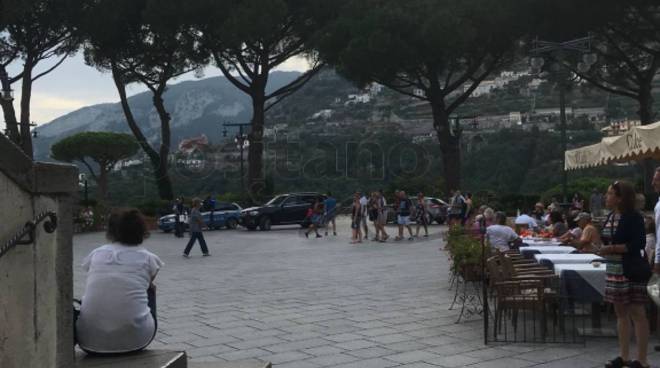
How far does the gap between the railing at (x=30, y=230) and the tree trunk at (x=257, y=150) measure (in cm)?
2960

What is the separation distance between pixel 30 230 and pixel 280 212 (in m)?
24.0

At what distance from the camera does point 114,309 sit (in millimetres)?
4066

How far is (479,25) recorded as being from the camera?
95.2 ft

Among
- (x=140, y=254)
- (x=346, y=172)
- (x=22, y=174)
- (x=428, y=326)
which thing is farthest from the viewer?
(x=346, y=172)

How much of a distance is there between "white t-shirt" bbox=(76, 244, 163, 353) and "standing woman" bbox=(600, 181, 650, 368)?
10.4ft

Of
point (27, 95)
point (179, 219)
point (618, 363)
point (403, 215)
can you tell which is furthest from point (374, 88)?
point (618, 363)

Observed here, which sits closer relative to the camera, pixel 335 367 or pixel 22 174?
pixel 22 174

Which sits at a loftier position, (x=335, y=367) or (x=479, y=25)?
(x=479, y=25)

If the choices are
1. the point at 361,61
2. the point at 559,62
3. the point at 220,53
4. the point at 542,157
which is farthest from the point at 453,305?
the point at 542,157

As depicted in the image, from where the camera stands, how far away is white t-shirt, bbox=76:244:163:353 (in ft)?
13.3

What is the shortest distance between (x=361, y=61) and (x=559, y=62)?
12.9 m

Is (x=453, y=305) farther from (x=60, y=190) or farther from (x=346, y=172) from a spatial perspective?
(x=346, y=172)

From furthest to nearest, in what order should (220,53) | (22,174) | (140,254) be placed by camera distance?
(220,53) < (140,254) < (22,174)

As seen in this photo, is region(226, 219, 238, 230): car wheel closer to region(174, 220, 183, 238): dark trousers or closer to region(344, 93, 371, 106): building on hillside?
region(174, 220, 183, 238): dark trousers
